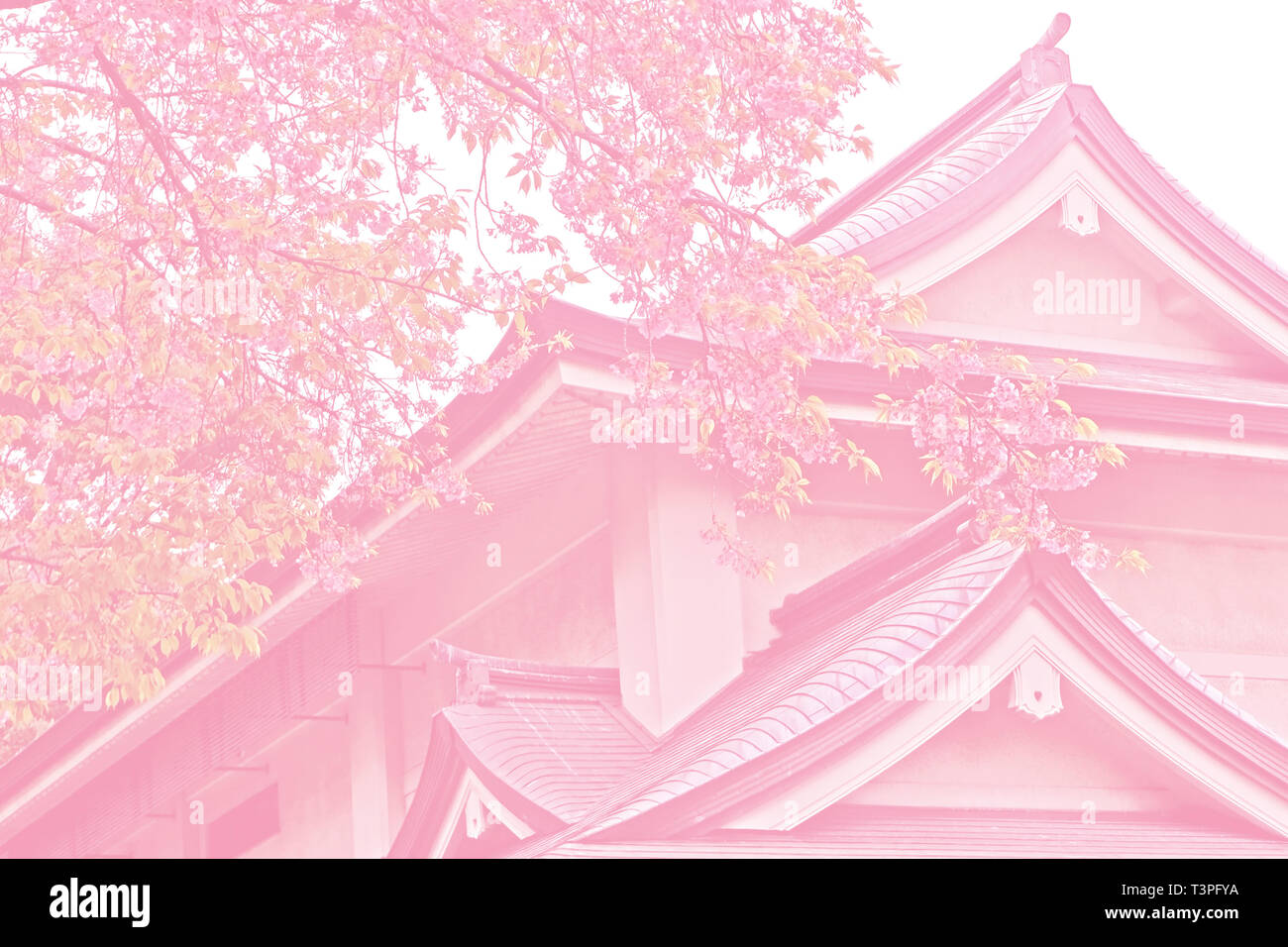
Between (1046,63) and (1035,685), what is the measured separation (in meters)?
7.47

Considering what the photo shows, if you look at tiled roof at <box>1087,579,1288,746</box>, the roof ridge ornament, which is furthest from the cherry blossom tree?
the roof ridge ornament

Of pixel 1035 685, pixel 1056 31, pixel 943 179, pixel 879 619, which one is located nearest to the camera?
pixel 1035 685

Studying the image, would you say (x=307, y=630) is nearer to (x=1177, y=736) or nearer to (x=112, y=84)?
(x=112, y=84)

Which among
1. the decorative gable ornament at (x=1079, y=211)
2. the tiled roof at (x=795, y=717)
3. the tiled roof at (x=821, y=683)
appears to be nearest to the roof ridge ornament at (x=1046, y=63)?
the decorative gable ornament at (x=1079, y=211)

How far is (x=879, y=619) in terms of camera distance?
9.90 meters

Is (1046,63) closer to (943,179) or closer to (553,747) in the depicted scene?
(943,179)

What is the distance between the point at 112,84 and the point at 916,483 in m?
5.86

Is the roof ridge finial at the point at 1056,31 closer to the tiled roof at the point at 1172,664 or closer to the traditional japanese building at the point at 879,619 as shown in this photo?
the traditional japanese building at the point at 879,619

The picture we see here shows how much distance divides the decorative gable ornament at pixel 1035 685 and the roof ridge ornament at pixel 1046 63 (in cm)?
701

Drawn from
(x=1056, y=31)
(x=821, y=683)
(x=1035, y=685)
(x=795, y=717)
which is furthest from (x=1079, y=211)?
(x=795, y=717)

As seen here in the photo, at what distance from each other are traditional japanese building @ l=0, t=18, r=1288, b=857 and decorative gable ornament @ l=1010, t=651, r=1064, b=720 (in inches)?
0.7

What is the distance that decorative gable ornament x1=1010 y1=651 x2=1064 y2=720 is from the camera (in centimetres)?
917

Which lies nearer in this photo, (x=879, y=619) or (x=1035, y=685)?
(x=1035, y=685)

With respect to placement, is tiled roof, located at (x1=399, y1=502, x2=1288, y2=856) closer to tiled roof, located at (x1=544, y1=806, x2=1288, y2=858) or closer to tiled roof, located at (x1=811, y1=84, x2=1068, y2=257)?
tiled roof, located at (x1=544, y1=806, x2=1288, y2=858)
